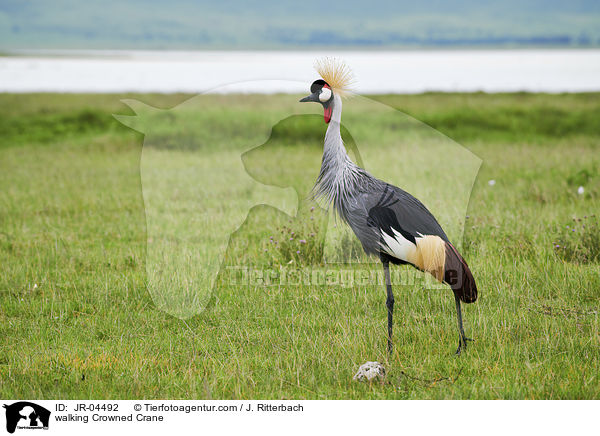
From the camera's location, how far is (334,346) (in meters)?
5.11

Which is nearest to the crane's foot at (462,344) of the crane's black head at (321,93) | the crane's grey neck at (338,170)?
the crane's grey neck at (338,170)

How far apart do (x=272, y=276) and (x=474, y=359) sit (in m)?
2.86

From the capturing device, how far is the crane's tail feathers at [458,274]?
4.81 m

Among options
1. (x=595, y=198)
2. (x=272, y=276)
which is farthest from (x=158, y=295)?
(x=595, y=198)

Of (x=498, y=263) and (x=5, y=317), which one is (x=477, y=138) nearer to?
(x=498, y=263)

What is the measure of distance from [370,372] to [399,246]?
1.08m

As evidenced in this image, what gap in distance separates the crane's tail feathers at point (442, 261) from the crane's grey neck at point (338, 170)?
76cm

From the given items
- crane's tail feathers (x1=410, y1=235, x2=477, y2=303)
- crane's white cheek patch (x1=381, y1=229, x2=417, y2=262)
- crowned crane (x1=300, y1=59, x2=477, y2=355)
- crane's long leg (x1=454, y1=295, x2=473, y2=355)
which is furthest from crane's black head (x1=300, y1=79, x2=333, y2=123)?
crane's long leg (x1=454, y1=295, x2=473, y2=355)
